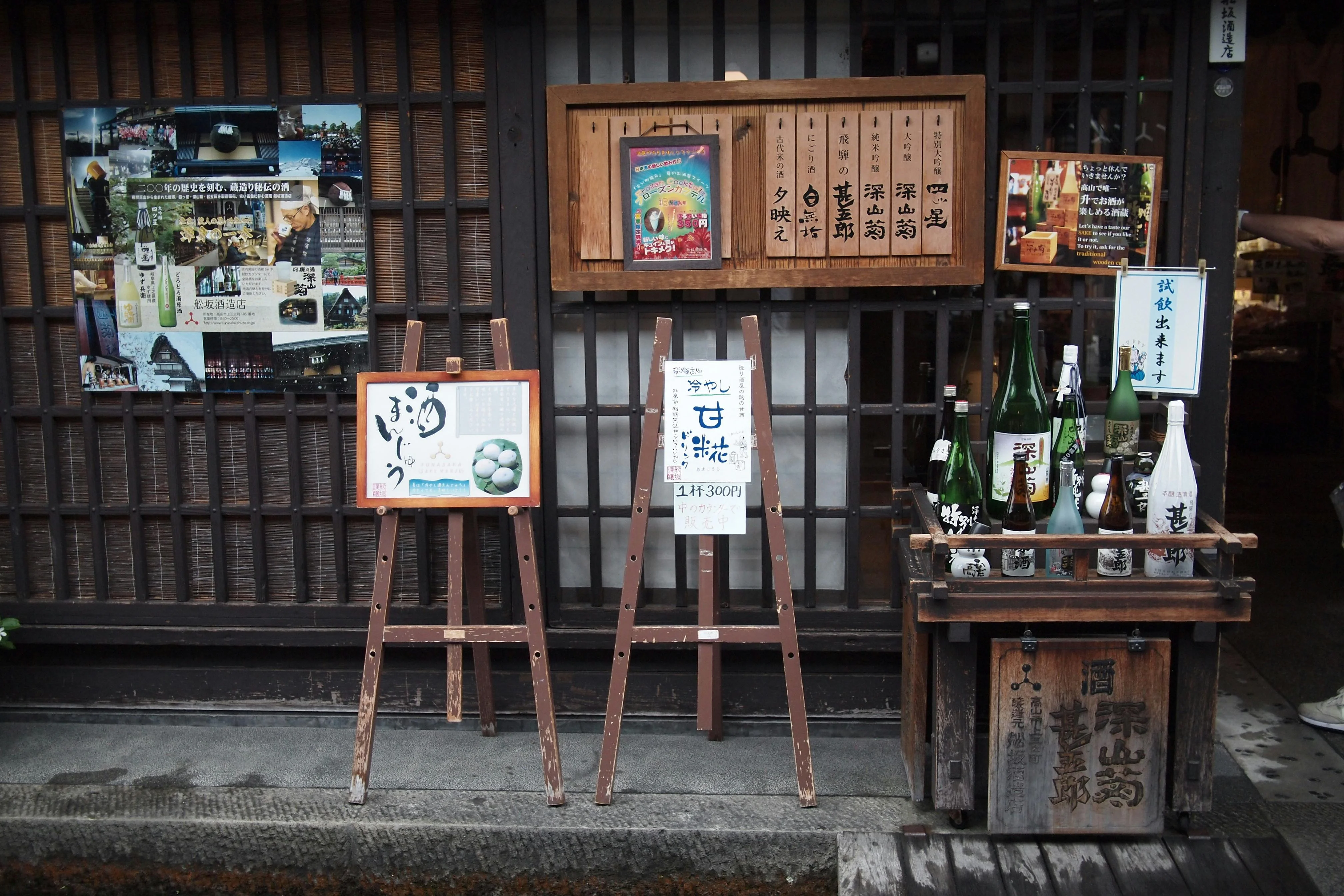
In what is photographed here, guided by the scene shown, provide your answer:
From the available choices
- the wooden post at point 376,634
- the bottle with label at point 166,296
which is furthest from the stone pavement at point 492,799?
the bottle with label at point 166,296

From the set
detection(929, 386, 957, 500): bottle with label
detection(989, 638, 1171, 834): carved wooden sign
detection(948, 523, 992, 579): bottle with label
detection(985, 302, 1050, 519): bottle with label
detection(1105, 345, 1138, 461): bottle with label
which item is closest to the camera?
detection(989, 638, 1171, 834): carved wooden sign

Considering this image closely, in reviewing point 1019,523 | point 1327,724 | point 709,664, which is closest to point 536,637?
point 709,664

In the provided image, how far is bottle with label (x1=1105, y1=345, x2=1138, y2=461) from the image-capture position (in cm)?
482

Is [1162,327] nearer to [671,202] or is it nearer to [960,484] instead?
[960,484]

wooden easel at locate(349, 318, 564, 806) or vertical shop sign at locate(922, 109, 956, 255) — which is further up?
vertical shop sign at locate(922, 109, 956, 255)

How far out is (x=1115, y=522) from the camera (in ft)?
14.5

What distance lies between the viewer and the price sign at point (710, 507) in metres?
4.89

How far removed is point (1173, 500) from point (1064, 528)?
43cm

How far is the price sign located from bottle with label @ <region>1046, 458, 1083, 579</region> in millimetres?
1327

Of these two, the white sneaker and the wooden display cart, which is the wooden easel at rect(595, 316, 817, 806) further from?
the white sneaker

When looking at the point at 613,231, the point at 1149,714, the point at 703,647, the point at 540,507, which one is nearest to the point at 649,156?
the point at 613,231

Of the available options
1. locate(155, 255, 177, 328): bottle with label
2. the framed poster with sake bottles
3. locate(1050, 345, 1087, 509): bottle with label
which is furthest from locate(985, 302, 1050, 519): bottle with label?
locate(155, 255, 177, 328): bottle with label

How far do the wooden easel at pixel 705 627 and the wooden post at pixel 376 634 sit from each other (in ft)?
3.51

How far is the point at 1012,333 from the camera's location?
5.44 metres
